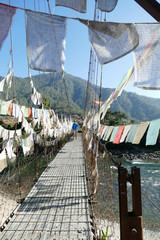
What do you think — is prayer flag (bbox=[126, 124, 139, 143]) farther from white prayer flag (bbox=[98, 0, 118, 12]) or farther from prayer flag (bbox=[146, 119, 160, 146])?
white prayer flag (bbox=[98, 0, 118, 12])

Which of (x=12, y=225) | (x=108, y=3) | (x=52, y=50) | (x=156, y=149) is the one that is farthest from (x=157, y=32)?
(x=156, y=149)

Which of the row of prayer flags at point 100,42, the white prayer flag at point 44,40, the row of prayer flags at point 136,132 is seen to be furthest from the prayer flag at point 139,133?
the white prayer flag at point 44,40

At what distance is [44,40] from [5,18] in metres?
0.43

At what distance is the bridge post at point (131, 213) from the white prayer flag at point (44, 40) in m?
1.36

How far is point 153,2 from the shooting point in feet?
5.47

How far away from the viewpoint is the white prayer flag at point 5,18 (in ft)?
5.48

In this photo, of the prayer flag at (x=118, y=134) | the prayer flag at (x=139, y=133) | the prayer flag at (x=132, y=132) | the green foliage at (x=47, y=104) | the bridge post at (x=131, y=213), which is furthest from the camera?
the green foliage at (x=47, y=104)

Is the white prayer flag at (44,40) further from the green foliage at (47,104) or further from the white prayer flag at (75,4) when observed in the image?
the green foliage at (47,104)

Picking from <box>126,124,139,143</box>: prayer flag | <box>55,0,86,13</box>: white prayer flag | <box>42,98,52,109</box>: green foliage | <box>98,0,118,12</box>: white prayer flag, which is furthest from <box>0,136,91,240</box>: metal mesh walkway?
<box>42,98,52,109</box>: green foliage

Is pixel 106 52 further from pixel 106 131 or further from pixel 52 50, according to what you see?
pixel 106 131

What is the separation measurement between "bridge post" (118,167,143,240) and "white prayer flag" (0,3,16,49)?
1719 millimetres

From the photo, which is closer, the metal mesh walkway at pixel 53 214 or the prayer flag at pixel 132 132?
the metal mesh walkway at pixel 53 214

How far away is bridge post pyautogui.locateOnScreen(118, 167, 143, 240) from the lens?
3.70 feet

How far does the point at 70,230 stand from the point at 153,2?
252cm
